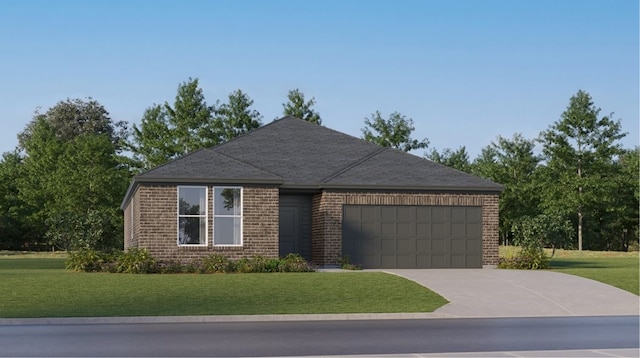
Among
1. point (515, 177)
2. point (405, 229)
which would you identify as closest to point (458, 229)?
point (405, 229)

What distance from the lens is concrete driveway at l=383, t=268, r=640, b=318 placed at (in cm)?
2244

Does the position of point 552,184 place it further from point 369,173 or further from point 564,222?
point 369,173

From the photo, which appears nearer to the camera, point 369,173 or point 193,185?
point 193,185

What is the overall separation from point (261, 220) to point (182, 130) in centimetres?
2856

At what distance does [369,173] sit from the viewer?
34.8m

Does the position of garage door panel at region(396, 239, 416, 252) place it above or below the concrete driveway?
above

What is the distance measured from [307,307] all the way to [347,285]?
13.5 feet

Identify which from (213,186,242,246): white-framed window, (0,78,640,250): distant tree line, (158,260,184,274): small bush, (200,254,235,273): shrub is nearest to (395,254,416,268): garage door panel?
(213,186,242,246): white-framed window

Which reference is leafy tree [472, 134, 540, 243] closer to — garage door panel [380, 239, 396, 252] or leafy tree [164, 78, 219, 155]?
leafy tree [164, 78, 219, 155]

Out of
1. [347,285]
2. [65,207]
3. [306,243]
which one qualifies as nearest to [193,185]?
[306,243]

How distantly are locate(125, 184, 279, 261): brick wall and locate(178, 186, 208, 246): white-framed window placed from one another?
0.19m

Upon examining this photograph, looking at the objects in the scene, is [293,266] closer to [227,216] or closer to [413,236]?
[227,216]

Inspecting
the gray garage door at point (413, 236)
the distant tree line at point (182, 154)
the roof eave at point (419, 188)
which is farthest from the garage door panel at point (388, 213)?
the distant tree line at point (182, 154)

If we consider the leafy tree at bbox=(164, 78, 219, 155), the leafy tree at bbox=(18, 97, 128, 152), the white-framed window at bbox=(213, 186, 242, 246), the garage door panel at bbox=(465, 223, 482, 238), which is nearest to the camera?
the white-framed window at bbox=(213, 186, 242, 246)
